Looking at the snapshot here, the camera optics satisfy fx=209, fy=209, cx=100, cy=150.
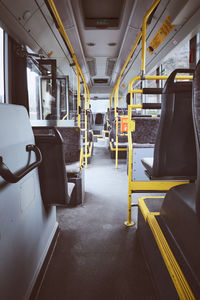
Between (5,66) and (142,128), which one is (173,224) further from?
(5,66)

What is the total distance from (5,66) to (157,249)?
3808 mm

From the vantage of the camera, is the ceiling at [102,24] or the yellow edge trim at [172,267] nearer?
the yellow edge trim at [172,267]

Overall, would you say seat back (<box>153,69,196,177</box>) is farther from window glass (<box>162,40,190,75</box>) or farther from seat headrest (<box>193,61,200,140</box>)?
window glass (<box>162,40,190,75</box>)

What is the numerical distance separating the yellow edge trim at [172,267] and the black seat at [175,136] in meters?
0.45

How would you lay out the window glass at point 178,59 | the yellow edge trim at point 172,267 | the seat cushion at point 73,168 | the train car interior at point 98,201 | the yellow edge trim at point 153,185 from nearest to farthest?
the yellow edge trim at point 172,267, the train car interior at point 98,201, the yellow edge trim at point 153,185, the seat cushion at point 73,168, the window glass at point 178,59

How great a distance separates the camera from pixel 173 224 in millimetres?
1287

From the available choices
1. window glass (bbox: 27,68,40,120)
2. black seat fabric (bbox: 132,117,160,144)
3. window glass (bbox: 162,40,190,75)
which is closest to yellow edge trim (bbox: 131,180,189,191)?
black seat fabric (bbox: 132,117,160,144)

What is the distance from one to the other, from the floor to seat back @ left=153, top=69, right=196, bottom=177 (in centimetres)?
78

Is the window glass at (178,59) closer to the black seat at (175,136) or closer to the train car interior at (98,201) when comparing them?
the train car interior at (98,201)

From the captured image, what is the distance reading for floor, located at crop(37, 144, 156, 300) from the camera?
142cm

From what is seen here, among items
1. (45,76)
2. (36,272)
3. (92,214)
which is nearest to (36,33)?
(45,76)

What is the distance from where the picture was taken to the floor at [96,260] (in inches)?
55.9

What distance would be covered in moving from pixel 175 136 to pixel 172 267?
88 cm

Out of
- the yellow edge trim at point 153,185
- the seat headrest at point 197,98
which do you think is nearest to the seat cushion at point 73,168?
the yellow edge trim at point 153,185
